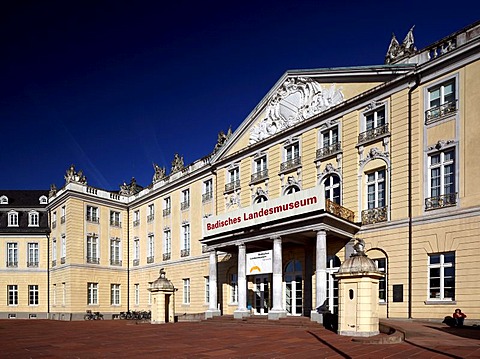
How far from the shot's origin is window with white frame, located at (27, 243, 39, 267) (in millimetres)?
46375

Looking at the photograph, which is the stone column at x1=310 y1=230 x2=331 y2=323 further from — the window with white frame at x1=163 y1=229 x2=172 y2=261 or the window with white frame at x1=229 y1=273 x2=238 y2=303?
the window with white frame at x1=163 y1=229 x2=172 y2=261

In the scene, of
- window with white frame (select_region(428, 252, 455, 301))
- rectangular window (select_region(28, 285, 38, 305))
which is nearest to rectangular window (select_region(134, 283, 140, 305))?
rectangular window (select_region(28, 285, 38, 305))

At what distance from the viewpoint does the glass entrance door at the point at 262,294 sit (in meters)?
28.5

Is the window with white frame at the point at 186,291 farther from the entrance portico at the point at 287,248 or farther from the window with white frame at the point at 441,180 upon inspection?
the window with white frame at the point at 441,180

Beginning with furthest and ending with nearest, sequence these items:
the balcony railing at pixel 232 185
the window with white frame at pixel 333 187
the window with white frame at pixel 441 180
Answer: the balcony railing at pixel 232 185, the window with white frame at pixel 333 187, the window with white frame at pixel 441 180

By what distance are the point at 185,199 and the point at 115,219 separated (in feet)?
32.6

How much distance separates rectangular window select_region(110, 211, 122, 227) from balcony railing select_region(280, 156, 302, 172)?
21425 millimetres

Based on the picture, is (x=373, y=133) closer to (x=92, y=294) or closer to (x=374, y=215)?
(x=374, y=215)

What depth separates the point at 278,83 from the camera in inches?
1133

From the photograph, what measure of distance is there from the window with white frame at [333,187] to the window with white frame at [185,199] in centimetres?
1437

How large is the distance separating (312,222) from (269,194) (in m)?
7.24

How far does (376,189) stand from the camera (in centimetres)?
2306

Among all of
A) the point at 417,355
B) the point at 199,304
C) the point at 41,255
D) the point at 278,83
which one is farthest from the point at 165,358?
the point at 41,255

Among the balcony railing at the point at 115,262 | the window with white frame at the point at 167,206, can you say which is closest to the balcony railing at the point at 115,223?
the balcony railing at the point at 115,262
